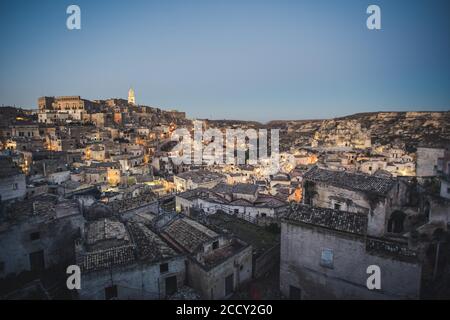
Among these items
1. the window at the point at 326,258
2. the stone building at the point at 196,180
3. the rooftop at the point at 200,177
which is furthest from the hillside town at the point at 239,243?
the rooftop at the point at 200,177

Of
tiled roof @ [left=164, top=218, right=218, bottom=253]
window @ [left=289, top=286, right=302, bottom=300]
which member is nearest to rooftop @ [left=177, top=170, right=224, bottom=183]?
tiled roof @ [left=164, top=218, right=218, bottom=253]

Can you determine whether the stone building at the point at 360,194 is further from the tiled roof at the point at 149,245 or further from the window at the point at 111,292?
the window at the point at 111,292

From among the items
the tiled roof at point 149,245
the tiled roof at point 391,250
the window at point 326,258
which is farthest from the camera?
the tiled roof at point 149,245

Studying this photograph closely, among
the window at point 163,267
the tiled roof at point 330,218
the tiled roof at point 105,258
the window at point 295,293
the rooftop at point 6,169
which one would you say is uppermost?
the rooftop at point 6,169

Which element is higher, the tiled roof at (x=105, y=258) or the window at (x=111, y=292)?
the tiled roof at (x=105, y=258)

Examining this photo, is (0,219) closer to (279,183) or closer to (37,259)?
(37,259)

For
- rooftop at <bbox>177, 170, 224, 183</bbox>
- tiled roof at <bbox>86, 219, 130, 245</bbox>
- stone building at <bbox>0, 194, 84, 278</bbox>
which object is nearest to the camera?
stone building at <bbox>0, 194, 84, 278</bbox>

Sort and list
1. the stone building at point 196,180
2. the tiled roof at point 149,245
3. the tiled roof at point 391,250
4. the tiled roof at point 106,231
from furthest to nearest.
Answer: the stone building at point 196,180 → the tiled roof at point 106,231 → the tiled roof at point 149,245 → the tiled roof at point 391,250

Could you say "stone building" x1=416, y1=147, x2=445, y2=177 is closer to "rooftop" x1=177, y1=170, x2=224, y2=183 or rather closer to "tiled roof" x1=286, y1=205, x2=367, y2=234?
"tiled roof" x1=286, y1=205, x2=367, y2=234
